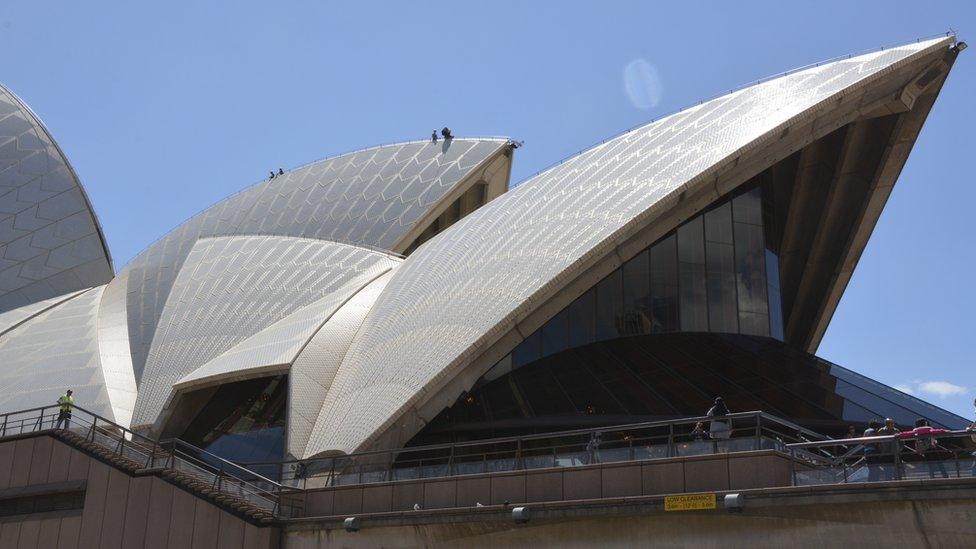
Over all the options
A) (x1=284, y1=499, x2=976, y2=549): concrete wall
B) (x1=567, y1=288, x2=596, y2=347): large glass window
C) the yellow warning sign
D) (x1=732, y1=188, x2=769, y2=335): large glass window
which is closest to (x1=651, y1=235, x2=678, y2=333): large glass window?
(x1=567, y1=288, x2=596, y2=347): large glass window

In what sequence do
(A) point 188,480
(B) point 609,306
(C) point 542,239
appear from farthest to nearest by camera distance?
1. (B) point 609,306
2. (C) point 542,239
3. (A) point 188,480

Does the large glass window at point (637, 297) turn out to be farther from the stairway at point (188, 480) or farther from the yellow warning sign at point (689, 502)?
the yellow warning sign at point (689, 502)

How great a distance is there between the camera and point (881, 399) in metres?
25.3

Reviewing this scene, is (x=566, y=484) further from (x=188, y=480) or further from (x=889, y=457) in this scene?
(x=188, y=480)

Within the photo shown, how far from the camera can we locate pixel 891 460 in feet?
47.2

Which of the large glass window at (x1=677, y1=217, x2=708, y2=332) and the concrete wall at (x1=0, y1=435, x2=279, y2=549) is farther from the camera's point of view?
the large glass window at (x1=677, y1=217, x2=708, y2=332)

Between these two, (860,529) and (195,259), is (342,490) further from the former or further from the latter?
(195,259)

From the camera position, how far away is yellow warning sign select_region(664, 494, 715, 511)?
51.4 feet

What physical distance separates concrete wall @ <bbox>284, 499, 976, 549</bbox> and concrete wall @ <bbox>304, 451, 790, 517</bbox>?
0.60 meters

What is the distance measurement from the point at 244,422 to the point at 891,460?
16834 mm

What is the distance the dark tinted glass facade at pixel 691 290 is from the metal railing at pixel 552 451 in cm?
678

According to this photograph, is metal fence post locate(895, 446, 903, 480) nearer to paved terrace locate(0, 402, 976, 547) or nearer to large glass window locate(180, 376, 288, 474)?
paved terrace locate(0, 402, 976, 547)

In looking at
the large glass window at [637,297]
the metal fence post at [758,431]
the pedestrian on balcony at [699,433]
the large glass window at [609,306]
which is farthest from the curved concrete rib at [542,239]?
the metal fence post at [758,431]

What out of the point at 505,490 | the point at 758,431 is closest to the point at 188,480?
the point at 505,490
